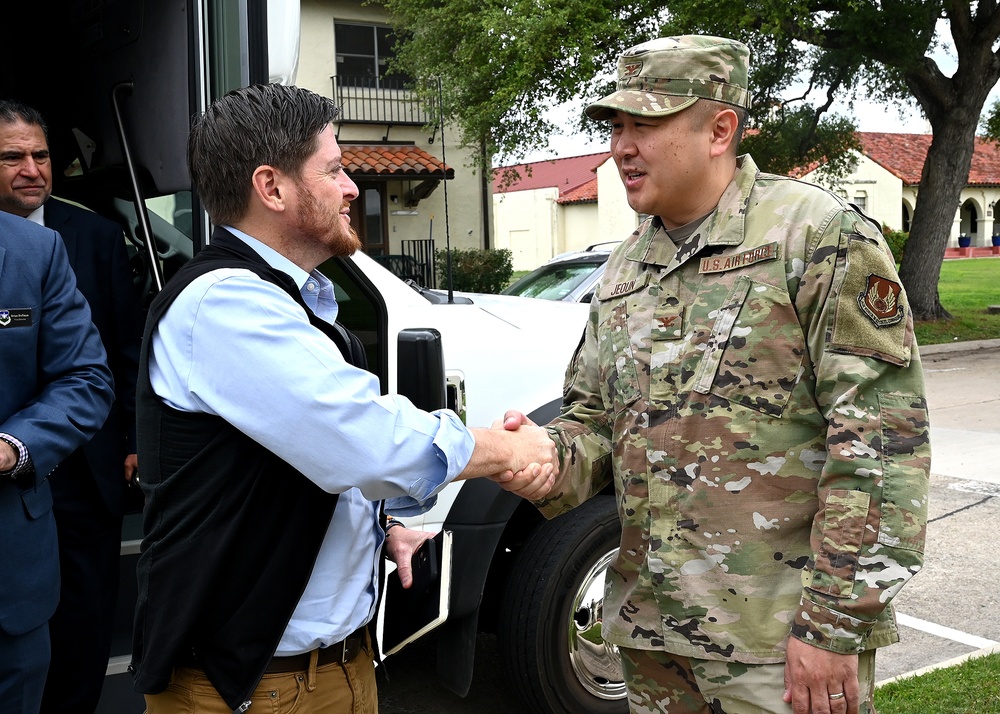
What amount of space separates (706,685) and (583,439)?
2.08 ft

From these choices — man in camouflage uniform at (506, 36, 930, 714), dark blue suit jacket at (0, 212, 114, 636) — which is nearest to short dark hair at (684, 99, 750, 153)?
man in camouflage uniform at (506, 36, 930, 714)

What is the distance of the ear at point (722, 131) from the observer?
7.22 feet

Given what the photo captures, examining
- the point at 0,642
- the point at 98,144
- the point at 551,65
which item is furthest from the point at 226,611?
the point at 551,65

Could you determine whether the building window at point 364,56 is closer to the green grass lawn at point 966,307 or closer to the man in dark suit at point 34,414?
the green grass lawn at point 966,307

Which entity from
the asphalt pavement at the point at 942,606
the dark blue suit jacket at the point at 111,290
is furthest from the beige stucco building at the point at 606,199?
the dark blue suit jacket at the point at 111,290

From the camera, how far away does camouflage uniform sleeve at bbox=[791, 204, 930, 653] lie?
185 cm

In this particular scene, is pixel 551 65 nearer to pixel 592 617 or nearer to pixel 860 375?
pixel 592 617

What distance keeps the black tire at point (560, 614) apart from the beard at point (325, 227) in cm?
180

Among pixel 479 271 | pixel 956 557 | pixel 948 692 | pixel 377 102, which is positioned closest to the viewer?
pixel 948 692

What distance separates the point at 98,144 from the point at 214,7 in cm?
157

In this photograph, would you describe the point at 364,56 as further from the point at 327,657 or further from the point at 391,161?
the point at 327,657

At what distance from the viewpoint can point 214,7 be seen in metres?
2.92

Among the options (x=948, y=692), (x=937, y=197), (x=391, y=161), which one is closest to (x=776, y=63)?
(x=937, y=197)

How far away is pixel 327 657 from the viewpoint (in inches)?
77.8
